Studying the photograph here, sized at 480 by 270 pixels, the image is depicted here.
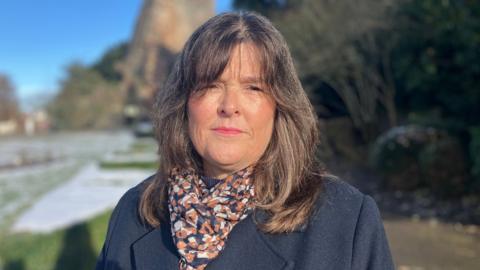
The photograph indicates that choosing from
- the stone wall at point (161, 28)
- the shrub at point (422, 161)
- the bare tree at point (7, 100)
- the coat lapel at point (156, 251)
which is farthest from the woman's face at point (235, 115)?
the bare tree at point (7, 100)

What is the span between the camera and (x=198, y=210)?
164 cm

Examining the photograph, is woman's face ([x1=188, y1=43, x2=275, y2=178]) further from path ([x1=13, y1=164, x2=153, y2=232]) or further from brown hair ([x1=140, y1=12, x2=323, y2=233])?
path ([x1=13, y1=164, x2=153, y2=232])

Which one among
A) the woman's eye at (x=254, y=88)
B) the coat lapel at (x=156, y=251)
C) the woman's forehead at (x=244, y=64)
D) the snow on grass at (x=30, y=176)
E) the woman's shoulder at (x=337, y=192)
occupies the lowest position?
the snow on grass at (x=30, y=176)

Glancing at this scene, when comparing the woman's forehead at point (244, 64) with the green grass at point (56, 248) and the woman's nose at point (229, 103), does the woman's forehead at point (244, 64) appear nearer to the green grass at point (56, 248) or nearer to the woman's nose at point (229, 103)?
the woman's nose at point (229, 103)

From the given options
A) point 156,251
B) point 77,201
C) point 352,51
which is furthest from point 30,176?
point 156,251

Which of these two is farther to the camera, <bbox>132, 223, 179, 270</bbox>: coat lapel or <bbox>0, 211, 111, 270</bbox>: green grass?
<bbox>0, 211, 111, 270</bbox>: green grass

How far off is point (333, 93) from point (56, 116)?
118 feet

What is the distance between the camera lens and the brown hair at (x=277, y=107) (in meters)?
1.60

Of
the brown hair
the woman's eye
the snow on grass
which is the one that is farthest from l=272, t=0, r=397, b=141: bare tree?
the woman's eye

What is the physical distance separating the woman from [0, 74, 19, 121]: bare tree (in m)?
47.3

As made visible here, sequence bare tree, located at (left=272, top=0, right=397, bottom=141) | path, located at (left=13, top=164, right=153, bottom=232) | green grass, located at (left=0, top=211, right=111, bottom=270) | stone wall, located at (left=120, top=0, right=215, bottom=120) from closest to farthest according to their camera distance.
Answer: green grass, located at (left=0, top=211, right=111, bottom=270) < path, located at (left=13, top=164, right=153, bottom=232) < bare tree, located at (left=272, top=0, right=397, bottom=141) < stone wall, located at (left=120, top=0, right=215, bottom=120)

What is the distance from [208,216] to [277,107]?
18.1 inches

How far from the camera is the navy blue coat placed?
4.90ft

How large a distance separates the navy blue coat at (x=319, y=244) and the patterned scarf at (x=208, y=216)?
34 mm
